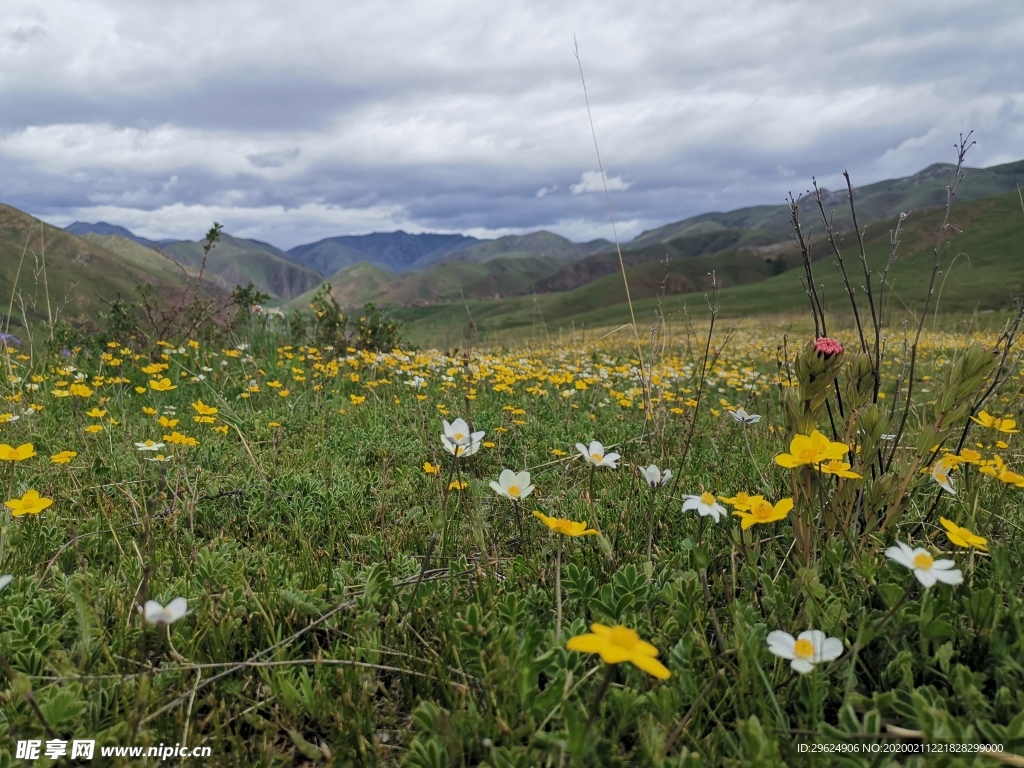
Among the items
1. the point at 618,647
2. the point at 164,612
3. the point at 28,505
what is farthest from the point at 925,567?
the point at 28,505

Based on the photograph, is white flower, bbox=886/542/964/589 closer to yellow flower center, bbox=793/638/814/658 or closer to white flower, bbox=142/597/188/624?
yellow flower center, bbox=793/638/814/658

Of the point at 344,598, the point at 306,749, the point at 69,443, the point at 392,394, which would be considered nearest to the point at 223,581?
the point at 344,598

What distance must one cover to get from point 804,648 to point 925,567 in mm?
361

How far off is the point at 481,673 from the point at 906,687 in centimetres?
111

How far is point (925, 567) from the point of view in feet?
4.50

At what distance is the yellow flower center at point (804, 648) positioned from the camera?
4.36 ft

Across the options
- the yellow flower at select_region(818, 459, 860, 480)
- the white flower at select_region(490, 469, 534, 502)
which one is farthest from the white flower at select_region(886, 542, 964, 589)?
the white flower at select_region(490, 469, 534, 502)

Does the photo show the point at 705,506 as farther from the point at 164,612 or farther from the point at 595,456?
the point at 164,612

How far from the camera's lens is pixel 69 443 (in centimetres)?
359

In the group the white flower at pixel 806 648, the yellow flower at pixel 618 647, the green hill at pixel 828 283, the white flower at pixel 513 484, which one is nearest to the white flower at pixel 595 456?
the white flower at pixel 513 484

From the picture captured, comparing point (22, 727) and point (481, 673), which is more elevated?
point (22, 727)

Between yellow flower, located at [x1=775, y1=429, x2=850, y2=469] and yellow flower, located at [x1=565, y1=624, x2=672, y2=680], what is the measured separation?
2.84 feet

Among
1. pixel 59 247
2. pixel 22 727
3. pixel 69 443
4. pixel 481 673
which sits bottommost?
pixel 481 673

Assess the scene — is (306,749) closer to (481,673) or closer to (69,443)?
(481,673)
